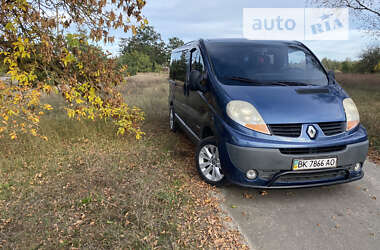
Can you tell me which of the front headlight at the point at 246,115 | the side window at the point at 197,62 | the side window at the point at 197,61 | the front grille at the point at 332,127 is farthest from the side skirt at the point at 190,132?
the front grille at the point at 332,127

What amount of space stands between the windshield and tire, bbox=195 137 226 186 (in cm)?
86

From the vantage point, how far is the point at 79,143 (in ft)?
18.4

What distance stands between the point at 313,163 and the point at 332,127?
50cm

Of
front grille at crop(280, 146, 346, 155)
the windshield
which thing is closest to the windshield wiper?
the windshield

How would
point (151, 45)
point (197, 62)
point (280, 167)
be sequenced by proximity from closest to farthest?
point (280, 167) → point (197, 62) → point (151, 45)

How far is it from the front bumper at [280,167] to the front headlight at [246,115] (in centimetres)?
25

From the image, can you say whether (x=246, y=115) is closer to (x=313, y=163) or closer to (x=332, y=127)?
(x=313, y=163)

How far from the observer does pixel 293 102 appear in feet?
10.8

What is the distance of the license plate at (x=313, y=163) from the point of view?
10.1ft

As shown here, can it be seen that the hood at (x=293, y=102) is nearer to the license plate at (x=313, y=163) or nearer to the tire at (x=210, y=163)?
the license plate at (x=313, y=163)

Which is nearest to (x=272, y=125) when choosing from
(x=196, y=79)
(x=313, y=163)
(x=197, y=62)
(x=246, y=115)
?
(x=246, y=115)

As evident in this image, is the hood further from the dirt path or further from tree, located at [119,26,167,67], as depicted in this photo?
tree, located at [119,26,167,67]

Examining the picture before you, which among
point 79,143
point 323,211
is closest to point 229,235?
point 323,211

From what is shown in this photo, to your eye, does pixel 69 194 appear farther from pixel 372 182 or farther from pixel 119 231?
pixel 372 182
